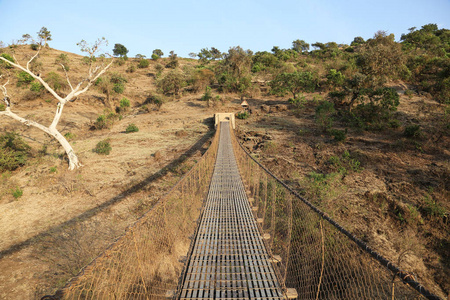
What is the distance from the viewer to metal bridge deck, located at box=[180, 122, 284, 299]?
2574 mm

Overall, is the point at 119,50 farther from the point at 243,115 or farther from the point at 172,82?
the point at 243,115

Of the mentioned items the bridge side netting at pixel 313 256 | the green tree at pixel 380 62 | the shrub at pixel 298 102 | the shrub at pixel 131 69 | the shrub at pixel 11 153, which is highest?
the shrub at pixel 131 69

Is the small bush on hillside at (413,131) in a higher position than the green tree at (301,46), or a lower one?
lower

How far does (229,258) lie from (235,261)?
4.8 inches

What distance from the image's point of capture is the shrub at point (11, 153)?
29.8ft

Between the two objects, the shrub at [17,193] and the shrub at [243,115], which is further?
the shrub at [243,115]

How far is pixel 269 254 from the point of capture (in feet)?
10.3

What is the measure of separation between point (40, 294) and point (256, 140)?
11115 mm

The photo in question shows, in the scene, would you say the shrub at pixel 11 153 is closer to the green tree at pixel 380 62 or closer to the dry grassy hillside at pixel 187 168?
the dry grassy hillside at pixel 187 168

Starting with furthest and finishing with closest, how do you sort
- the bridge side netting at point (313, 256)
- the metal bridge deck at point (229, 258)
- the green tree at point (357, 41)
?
the green tree at point (357, 41) → the bridge side netting at point (313, 256) → the metal bridge deck at point (229, 258)

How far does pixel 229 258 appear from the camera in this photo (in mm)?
3145

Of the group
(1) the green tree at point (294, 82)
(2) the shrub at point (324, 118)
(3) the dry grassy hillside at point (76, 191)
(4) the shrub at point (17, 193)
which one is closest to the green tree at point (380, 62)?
(1) the green tree at point (294, 82)

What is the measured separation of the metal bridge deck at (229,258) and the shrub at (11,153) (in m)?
11.1

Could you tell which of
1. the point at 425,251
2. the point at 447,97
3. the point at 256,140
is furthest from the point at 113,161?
the point at 447,97
